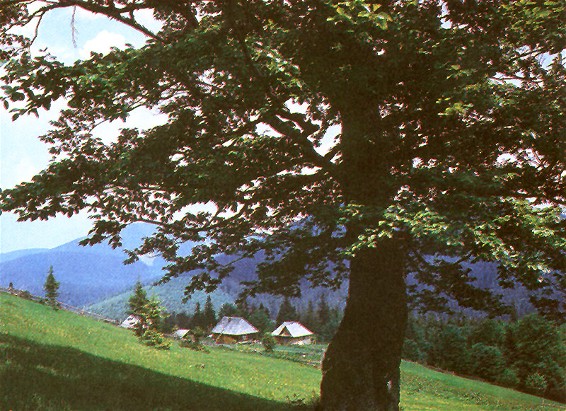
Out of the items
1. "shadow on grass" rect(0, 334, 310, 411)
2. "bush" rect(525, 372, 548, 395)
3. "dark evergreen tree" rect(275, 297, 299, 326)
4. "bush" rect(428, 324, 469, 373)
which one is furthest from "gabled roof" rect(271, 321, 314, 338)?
"shadow on grass" rect(0, 334, 310, 411)

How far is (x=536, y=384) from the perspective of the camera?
2549 inches

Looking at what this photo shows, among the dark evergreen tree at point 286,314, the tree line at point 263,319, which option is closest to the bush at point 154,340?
the tree line at point 263,319

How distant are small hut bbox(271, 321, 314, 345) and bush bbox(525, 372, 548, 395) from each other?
68.5m

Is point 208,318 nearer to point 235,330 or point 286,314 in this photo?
point 235,330

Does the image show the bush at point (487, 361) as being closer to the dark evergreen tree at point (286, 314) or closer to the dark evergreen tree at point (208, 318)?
the dark evergreen tree at point (208, 318)

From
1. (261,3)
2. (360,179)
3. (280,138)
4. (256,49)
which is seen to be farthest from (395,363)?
(261,3)

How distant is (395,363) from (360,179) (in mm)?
5325

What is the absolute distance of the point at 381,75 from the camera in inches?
412

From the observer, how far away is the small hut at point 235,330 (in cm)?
12044

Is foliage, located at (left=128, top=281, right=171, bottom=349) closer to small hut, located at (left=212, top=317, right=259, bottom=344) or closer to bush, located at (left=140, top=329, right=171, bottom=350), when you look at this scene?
bush, located at (left=140, top=329, right=171, bottom=350)

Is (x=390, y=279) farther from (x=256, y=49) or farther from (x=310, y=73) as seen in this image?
(x=256, y=49)

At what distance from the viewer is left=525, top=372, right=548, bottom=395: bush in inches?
2544

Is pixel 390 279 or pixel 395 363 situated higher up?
pixel 390 279

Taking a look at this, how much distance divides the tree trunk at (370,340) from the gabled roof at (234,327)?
112436 mm
